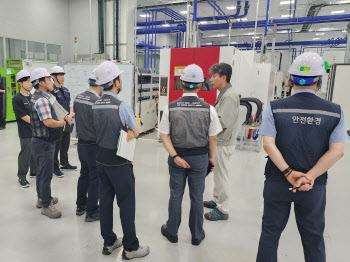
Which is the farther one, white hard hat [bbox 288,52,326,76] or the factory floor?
the factory floor

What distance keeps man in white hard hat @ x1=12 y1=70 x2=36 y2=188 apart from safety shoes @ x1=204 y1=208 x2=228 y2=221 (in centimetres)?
245

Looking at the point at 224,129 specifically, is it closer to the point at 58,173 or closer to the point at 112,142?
the point at 112,142

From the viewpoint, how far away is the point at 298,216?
168cm

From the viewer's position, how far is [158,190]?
3.58 metres

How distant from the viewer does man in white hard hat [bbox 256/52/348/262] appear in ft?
4.93

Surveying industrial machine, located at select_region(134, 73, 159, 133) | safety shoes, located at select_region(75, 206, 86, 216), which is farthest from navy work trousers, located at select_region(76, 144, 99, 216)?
industrial machine, located at select_region(134, 73, 159, 133)

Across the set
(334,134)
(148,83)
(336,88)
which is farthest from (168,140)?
(336,88)

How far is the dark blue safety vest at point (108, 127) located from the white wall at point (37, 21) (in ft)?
27.9

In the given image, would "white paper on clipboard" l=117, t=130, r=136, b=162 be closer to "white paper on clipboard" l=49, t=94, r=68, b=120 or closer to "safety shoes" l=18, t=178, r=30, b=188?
"white paper on clipboard" l=49, t=94, r=68, b=120

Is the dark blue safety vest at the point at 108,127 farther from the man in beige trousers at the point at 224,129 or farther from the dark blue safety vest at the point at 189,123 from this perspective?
the man in beige trousers at the point at 224,129

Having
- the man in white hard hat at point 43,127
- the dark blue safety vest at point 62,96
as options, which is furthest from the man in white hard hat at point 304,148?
the dark blue safety vest at point 62,96

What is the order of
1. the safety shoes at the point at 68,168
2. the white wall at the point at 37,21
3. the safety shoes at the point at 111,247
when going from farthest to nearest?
the white wall at the point at 37,21 → the safety shoes at the point at 68,168 → the safety shoes at the point at 111,247

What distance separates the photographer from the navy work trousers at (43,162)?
104 inches

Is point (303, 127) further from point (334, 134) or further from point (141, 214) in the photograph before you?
point (141, 214)
